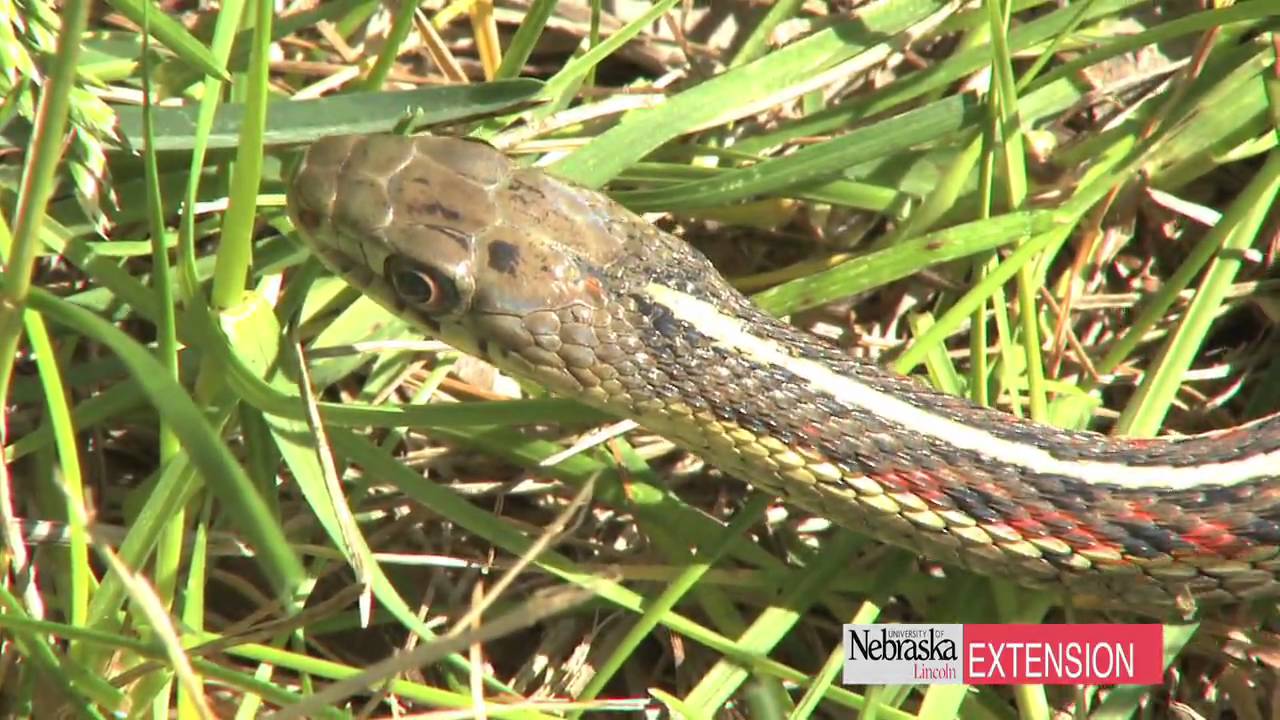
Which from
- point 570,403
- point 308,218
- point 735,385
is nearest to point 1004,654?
point 735,385

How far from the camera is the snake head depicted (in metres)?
2.16

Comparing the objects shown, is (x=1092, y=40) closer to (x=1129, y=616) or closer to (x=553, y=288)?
(x=1129, y=616)

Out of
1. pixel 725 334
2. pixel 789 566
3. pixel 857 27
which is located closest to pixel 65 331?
pixel 725 334

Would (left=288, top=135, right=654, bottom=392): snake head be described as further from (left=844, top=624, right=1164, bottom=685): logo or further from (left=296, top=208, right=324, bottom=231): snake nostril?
(left=844, top=624, right=1164, bottom=685): logo

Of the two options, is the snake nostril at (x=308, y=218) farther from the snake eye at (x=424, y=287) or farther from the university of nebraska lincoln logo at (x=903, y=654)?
the university of nebraska lincoln logo at (x=903, y=654)

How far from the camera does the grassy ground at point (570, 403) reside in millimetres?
2197

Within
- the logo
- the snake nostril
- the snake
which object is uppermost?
the snake nostril

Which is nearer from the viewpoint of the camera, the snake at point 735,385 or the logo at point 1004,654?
the snake at point 735,385

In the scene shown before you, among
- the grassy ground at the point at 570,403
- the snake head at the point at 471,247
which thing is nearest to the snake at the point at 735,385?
the snake head at the point at 471,247

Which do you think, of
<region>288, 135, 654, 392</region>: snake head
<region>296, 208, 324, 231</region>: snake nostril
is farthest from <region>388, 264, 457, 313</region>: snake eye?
<region>296, 208, 324, 231</region>: snake nostril

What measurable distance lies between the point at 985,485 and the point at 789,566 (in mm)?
505

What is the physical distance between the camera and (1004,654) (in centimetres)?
243

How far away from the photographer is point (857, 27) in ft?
9.14

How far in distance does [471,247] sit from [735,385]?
52cm
